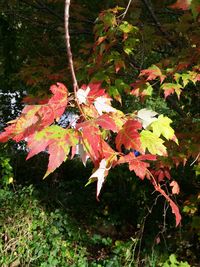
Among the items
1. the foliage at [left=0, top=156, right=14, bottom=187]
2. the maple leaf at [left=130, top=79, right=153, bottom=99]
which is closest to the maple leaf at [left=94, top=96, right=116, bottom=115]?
the maple leaf at [left=130, top=79, right=153, bottom=99]

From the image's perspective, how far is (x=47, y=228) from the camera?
4379mm

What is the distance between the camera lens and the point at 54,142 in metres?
1.29

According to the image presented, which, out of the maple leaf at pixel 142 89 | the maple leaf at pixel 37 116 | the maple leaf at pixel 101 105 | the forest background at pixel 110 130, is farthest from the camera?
the maple leaf at pixel 142 89

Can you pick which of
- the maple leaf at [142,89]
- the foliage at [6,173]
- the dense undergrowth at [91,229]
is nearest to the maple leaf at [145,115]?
the maple leaf at [142,89]

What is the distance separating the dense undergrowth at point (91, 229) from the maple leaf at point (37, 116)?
96.8 inches

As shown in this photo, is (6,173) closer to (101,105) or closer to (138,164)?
(138,164)

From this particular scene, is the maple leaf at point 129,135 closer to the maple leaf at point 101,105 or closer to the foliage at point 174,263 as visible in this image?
the maple leaf at point 101,105

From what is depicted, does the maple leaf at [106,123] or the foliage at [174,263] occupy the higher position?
the maple leaf at [106,123]

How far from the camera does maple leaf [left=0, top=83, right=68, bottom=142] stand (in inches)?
56.0

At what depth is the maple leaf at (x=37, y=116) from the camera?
Result: 1422 millimetres

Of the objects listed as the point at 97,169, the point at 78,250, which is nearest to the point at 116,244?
the point at 78,250

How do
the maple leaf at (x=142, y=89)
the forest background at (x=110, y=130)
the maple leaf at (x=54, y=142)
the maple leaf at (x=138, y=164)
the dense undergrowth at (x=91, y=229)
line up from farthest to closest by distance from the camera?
the dense undergrowth at (x=91, y=229) → the maple leaf at (x=142, y=89) → the forest background at (x=110, y=130) → the maple leaf at (x=138, y=164) → the maple leaf at (x=54, y=142)

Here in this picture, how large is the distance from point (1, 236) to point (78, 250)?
86cm

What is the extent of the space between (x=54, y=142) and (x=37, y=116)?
0.71ft
